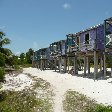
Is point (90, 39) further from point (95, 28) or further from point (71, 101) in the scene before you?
point (71, 101)

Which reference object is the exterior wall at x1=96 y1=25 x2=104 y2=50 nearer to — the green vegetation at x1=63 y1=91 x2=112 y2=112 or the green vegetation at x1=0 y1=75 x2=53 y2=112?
the green vegetation at x1=0 y1=75 x2=53 y2=112

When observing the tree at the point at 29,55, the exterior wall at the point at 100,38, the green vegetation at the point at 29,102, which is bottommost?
the green vegetation at the point at 29,102

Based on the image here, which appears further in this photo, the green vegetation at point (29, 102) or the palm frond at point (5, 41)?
the palm frond at point (5, 41)

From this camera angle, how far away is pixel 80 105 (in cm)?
2152

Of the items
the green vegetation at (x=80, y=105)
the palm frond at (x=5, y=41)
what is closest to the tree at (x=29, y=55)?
the palm frond at (x=5, y=41)

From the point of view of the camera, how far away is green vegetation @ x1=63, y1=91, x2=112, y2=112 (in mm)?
18797

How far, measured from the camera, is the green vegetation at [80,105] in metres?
18.8

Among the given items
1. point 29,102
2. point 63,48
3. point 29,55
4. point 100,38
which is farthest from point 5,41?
point 29,55

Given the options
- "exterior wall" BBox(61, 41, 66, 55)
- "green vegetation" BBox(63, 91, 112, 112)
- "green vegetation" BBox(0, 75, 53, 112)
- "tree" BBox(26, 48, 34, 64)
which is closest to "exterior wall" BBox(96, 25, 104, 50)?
"green vegetation" BBox(0, 75, 53, 112)

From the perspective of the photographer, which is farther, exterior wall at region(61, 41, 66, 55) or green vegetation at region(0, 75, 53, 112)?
exterior wall at region(61, 41, 66, 55)

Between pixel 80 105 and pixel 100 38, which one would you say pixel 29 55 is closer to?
pixel 100 38

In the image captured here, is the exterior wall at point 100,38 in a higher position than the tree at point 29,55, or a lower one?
lower

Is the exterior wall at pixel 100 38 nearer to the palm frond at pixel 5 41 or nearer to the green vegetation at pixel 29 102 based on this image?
the green vegetation at pixel 29 102

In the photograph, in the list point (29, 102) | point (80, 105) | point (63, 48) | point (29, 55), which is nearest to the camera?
point (80, 105)
